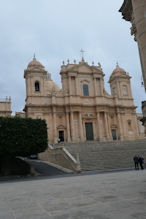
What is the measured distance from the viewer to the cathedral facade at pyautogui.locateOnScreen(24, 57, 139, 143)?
3466cm

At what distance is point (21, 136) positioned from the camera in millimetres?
20094

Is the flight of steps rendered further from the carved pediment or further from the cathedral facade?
the carved pediment

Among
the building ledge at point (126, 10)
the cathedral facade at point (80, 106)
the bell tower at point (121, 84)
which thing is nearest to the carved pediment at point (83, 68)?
the cathedral facade at point (80, 106)

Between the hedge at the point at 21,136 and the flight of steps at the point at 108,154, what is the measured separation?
4382 mm

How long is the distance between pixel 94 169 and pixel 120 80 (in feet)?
77.8

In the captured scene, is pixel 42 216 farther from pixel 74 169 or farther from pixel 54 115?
pixel 54 115

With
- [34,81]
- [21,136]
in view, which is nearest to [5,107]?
[34,81]

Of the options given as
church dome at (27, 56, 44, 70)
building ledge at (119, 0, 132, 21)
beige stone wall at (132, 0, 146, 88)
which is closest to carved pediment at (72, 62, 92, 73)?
church dome at (27, 56, 44, 70)

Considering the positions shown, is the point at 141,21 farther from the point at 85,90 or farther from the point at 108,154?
the point at 85,90

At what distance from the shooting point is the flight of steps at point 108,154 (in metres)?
20.9

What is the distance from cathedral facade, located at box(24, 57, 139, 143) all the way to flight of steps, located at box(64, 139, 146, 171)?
8217 mm

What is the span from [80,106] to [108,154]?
1357 cm

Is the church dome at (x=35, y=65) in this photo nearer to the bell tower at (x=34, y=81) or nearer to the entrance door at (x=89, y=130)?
the bell tower at (x=34, y=81)

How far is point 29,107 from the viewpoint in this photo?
111ft
